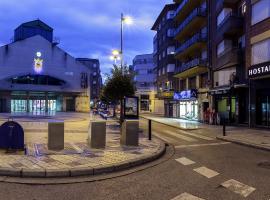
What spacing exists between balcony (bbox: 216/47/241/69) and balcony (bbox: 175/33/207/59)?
6200mm

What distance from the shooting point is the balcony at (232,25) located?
27467 mm

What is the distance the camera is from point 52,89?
64062 mm

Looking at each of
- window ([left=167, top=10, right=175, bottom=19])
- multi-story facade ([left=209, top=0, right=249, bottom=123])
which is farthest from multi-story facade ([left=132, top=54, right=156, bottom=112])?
multi-story facade ([left=209, top=0, right=249, bottom=123])

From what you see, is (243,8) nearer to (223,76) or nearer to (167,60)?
(223,76)

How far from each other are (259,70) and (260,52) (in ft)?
7.77

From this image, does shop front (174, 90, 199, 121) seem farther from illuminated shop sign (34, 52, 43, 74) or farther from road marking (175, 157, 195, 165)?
illuminated shop sign (34, 52, 43, 74)

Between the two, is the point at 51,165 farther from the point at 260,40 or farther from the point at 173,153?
the point at 260,40

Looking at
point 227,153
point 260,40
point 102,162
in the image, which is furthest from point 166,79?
point 102,162

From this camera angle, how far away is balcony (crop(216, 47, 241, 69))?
90.0 ft

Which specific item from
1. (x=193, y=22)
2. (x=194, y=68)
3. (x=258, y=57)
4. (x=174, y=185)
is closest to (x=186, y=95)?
(x=194, y=68)

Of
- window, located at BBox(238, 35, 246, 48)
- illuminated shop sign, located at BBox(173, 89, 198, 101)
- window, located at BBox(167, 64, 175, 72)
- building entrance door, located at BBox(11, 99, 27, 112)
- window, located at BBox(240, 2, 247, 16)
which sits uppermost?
window, located at BBox(240, 2, 247, 16)

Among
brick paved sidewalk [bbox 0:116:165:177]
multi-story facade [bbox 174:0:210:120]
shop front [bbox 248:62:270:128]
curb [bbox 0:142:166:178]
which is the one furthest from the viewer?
multi-story facade [bbox 174:0:210:120]

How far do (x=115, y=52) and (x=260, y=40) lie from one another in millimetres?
17606

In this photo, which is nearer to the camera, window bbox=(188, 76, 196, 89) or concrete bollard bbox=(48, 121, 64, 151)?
concrete bollard bbox=(48, 121, 64, 151)
